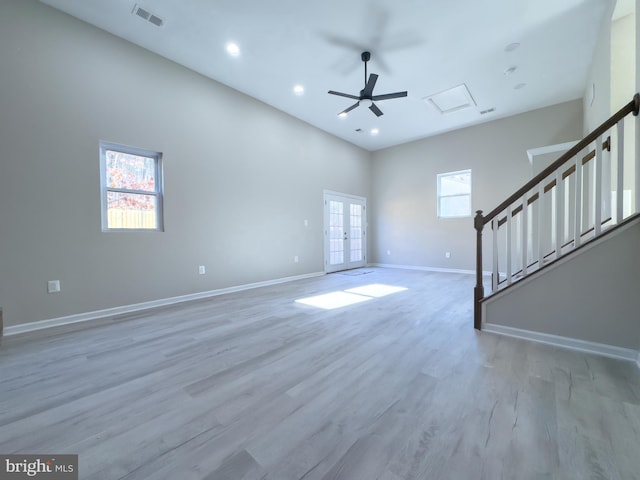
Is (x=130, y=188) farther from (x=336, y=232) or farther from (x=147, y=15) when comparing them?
(x=336, y=232)

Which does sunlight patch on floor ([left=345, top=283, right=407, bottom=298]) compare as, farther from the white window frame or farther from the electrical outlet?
the electrical outlet

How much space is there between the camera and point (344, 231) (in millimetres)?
6941

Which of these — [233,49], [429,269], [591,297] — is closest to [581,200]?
[591,297]

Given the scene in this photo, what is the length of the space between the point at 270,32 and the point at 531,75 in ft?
13.5

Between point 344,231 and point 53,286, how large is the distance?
5527mm

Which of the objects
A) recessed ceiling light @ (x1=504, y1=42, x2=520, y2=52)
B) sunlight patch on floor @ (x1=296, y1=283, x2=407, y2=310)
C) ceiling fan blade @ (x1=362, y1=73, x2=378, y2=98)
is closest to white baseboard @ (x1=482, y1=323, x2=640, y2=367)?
sunlight patch on floor @ (x1=296, y1=283, x2=407, y2=310)

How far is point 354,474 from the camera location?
1.01 meters

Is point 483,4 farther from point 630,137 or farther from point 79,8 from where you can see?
point 79,8

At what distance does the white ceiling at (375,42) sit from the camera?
9.40 ft

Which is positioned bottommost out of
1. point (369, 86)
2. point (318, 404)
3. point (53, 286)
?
point (318, 404)

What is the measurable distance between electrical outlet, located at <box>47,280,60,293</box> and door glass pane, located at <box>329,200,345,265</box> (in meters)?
4.83

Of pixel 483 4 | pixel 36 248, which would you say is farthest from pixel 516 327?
pixel 36 248

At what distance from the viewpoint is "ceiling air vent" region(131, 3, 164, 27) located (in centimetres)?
286

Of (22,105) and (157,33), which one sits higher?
(157,33)
